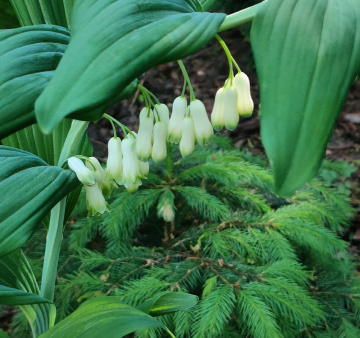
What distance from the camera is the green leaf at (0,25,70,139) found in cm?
55

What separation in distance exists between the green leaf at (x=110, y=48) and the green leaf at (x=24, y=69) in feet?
0.35

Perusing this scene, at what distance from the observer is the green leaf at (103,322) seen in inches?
31.0

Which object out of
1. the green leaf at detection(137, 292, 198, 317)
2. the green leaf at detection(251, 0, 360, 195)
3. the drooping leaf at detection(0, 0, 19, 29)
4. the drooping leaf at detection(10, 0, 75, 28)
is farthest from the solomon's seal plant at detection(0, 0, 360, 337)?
the drooping leaf at detection(0, 0, 19, 29)

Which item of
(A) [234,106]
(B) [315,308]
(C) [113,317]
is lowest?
(B) [315,308]

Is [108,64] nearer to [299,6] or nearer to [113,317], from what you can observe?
[299,6]

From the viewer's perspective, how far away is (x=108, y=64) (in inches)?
17.6

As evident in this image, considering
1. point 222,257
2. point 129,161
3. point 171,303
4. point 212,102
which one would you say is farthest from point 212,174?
Result: point 212,102

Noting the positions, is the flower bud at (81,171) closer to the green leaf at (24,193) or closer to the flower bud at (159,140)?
the green leaf at (24,193)

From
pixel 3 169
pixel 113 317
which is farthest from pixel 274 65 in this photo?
pixel 113 317

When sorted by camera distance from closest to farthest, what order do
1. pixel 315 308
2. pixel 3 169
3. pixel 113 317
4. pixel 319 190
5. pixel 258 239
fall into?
pixel 3 169 → pixel 113 317 → pixel 315 308 → pixel 258 239 → pixel 319 190

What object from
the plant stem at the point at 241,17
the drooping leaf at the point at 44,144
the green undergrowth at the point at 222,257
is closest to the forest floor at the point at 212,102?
the green undergrowth at the point at 222,257

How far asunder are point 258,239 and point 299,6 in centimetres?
99

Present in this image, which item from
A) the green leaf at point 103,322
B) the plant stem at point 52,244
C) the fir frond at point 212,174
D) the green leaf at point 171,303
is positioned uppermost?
the plant stem at point 52,244

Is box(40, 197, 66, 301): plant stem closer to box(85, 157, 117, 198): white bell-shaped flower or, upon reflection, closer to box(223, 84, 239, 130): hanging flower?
box(85, 157, 117, 198): white bell-shaped flower
